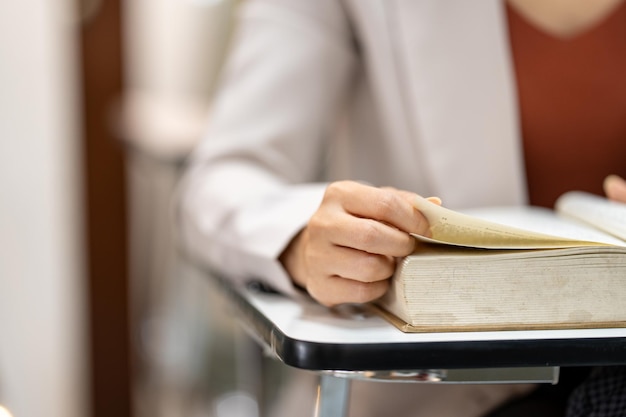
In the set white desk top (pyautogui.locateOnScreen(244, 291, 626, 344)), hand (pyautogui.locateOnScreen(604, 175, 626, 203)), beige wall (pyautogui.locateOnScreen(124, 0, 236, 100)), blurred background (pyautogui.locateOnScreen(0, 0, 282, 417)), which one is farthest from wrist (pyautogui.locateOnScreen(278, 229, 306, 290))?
beige wall (pyautogui.locateOnScreen(124, 0, 236, 100))

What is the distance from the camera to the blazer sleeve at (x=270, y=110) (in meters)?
0.65

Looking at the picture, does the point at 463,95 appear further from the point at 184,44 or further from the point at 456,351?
the point at 184,44

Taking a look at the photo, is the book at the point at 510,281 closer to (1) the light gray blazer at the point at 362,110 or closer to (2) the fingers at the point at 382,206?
(2) the fingers at the point at 382,206

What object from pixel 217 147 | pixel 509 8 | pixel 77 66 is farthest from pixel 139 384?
pixel 509 8

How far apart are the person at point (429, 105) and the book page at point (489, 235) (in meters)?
0.22

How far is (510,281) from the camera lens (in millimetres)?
348

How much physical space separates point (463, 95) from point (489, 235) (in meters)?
0.33

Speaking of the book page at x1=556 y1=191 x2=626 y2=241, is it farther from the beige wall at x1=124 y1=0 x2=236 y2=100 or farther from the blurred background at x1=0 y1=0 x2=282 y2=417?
the beige wall at x1=124 y1=0 x2=236 y2=100

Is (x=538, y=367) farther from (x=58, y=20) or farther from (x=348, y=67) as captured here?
(x=58, y=20)

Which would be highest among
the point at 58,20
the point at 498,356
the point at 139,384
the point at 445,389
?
the point at 58,20

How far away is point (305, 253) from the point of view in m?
0.43

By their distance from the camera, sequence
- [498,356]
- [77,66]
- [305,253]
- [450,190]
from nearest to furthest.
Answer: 1. [498,356]
2. [305,253]
3. [450,190]
4. [77,66]

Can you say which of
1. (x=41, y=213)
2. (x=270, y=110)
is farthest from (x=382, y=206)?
(x=41, y=213)

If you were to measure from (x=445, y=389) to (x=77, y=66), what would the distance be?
1.38 metres
